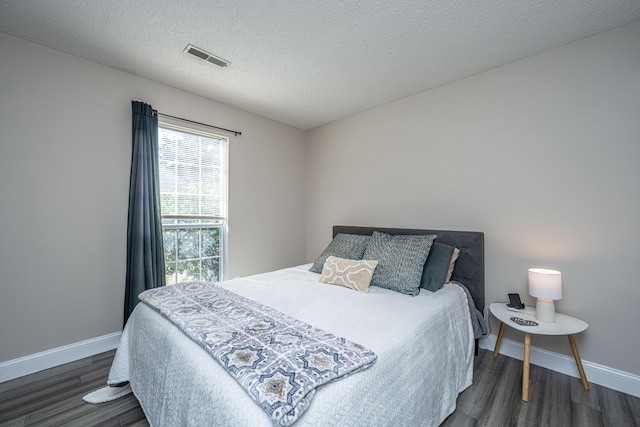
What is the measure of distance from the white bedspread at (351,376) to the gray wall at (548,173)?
2.55 feet

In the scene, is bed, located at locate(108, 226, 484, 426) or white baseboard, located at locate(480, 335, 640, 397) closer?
bed, located at locate(108, 226, 484, 426)

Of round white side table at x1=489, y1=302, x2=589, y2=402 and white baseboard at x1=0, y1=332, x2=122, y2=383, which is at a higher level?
round white side table at x1=489, y1=302, x2=589, y2=402

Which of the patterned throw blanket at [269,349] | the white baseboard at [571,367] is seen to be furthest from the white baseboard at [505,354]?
the patterned throw blanket at [269,349]

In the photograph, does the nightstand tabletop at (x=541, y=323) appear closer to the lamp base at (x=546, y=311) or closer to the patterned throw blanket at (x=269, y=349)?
the lamp base at (x=546, y=311)

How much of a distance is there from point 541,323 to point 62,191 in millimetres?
3910

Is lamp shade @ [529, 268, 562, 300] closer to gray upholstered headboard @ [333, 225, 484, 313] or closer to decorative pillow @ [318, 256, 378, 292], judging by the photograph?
gray upholstered headboard @ [333, 225, 484, 313]

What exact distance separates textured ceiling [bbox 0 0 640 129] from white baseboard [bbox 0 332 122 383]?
98.0 inches

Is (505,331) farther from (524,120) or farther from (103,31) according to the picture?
(103,31)

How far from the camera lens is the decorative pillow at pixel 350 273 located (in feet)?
7.07

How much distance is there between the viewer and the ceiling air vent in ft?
6.86

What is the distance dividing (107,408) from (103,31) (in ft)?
8.57

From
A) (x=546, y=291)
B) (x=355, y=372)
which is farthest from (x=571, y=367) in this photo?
(x=355, y=372)

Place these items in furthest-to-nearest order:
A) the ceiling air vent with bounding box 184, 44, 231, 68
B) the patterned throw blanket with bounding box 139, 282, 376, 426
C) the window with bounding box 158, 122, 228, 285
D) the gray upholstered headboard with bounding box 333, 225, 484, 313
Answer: the window with bounding box 158, 122, 228, 285
the gray upholstered headboard with bounding box 333, 225, 484, 313
the ceiling air vent with bounding box 184, 44, 231, 68
the patterned throw blanket with bounding box 139, 282, 376, 426

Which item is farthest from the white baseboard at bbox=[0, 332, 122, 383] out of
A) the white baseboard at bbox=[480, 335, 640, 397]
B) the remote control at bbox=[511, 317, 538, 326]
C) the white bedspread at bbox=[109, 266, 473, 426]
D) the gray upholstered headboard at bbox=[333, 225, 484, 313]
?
the white baseboard at bbox=[480, 335, 640, 397]
